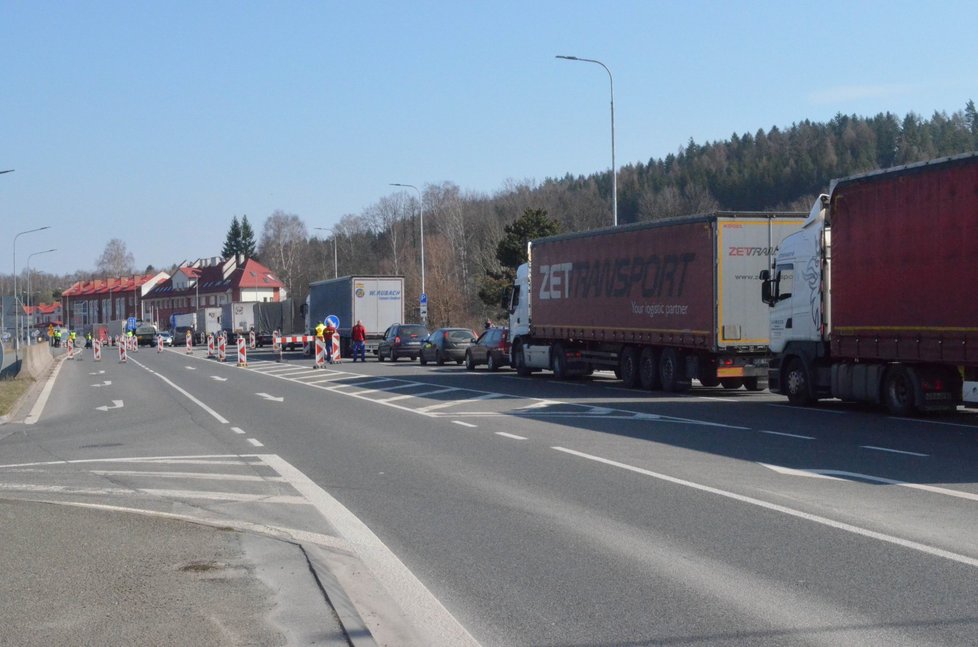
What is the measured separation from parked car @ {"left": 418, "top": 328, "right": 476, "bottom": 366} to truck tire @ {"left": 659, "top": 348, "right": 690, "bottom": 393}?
15842 mm

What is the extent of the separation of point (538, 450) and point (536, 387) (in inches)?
528

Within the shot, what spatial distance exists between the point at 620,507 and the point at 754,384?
15943 mm

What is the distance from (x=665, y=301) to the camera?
24.5 metres

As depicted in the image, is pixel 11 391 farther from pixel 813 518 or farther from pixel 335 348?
pixel 813 518

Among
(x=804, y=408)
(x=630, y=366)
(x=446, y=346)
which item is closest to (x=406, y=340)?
(x=446, y=346)

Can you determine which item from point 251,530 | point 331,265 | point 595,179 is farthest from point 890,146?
point 251,530

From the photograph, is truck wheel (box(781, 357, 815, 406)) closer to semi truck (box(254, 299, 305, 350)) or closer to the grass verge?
the grass verge

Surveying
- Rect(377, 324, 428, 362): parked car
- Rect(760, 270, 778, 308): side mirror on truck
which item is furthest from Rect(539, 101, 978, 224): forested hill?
Rect(760, 270, 778, 308): side mirror on truck

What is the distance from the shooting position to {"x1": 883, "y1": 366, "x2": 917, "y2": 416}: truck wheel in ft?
56.5

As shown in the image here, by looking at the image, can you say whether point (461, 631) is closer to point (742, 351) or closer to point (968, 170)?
point (968, 170)

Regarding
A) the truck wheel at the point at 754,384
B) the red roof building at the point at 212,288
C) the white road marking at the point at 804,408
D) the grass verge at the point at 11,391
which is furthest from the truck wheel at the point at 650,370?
the red roof building at the point at 212,288

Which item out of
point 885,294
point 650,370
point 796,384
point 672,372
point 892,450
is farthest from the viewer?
point 650,370

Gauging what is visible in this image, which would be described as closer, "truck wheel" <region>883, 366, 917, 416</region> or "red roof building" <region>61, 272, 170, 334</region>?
"truck wheel" <region>883, 366, 917, 416</region>

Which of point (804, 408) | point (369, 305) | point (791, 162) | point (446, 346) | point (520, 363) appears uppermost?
point (791, 162)
